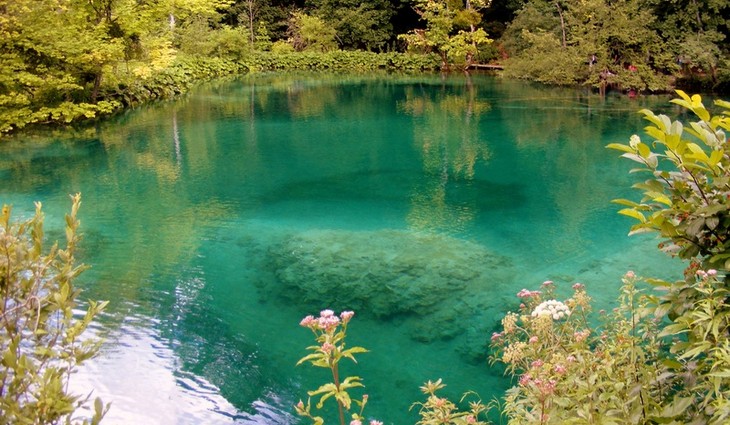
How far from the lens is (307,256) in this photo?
7.30 meters

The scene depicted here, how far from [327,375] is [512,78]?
24.0 m

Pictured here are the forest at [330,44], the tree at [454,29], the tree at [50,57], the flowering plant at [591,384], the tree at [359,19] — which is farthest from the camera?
the tree at [359,19]

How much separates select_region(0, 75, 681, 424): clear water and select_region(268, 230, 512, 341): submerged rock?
0.02m

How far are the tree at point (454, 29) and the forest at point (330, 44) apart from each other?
0.20 ft

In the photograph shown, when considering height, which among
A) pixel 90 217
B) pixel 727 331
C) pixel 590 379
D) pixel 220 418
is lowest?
pixel 220 418

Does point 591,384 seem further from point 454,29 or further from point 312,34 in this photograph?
point 312,34

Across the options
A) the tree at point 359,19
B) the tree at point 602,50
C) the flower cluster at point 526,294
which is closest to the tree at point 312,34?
the tree at point 359,19

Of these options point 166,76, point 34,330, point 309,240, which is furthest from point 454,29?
point 34,330

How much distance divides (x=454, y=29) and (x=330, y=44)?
6.97m

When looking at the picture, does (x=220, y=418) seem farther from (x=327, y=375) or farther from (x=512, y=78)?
(x=512, y=78)

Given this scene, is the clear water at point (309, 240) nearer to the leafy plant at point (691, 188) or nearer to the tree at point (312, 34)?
the leafy plant at point (691, 188)

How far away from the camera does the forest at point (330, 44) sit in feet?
47.6

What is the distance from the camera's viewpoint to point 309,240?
25.7ft

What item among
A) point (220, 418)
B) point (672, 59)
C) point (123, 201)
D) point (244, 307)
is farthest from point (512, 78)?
point (220, 418)
